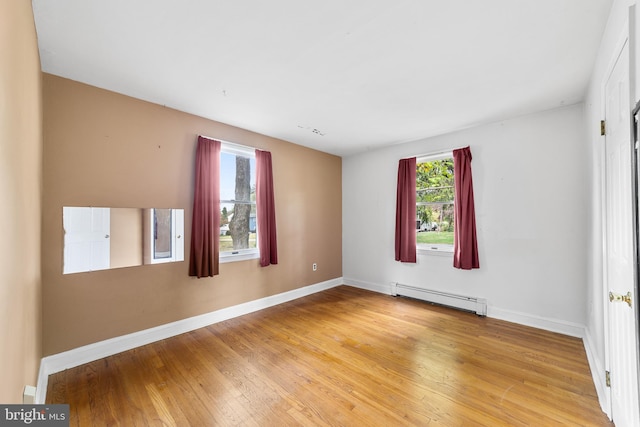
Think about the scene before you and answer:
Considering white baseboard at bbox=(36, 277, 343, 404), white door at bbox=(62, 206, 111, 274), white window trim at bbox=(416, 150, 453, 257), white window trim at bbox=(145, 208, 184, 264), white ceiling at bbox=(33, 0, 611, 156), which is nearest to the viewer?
white ceiling at bbox=(33, 0, 611, 156)

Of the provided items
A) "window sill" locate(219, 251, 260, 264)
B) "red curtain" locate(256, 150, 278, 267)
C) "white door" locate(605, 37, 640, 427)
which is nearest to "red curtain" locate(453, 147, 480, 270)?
"white door" locate(605, 37, 640, 427)

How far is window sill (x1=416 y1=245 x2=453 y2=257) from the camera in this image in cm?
389

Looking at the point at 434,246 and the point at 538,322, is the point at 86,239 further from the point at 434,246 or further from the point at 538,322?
the point at 538,322

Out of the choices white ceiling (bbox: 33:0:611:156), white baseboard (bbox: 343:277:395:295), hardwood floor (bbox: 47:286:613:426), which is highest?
white ceiling (bbox: 33:0:611:156)

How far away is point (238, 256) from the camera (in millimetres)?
3621

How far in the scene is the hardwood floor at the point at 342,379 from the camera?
177 cm

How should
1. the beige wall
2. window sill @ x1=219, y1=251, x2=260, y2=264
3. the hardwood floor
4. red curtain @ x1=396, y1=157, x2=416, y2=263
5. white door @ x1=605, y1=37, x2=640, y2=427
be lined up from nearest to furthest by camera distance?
the beige wall
white door @ x1=605, y1=37, x2=640, y2=427
the hardwood floor
window sill @ x1=219, y1=251, x2=260, y2=264
red curtain @ x1=396, y1=157, x2=416, y2=263

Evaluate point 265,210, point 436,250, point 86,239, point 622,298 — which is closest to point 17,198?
point 86,239

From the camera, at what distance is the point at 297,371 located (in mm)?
2291

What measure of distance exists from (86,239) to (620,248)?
4004mm

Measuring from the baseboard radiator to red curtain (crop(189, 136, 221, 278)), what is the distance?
2.87 meters

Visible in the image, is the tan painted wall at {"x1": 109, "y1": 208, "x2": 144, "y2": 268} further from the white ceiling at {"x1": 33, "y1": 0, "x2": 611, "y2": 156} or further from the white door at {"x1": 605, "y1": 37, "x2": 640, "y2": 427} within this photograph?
the white door at {"x1": 605, "y1": 37, "x2": 640, "y2": 427}

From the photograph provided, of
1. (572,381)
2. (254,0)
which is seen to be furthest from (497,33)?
(572,381)

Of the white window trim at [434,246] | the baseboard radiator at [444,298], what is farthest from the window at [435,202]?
the baseboard radiator at [444,298]
